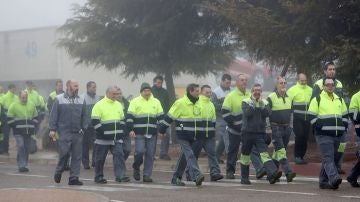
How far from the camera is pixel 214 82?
4803cm

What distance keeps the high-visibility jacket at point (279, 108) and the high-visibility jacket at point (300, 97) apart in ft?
3.26

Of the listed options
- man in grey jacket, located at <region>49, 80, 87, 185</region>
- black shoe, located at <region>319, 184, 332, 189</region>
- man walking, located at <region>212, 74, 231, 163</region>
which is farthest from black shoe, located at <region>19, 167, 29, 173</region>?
black shoe, located at <region>319, 184, 332, 189</region>

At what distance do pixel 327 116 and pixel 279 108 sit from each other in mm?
2651

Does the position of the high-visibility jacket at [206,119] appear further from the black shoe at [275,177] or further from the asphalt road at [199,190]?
the black shoe at [275,177]

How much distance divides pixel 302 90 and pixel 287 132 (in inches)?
50.6

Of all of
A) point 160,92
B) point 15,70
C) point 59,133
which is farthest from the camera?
point 15,70

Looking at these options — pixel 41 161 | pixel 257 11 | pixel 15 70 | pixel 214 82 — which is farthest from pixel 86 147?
pixel 15 70

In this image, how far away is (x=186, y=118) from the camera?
15383mm

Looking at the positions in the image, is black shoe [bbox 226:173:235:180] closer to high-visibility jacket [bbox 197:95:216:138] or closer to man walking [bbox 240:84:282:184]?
high-visibility jacket [bbox 197:95:216:138]

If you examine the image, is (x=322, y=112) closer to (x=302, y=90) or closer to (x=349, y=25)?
(x=302, y=90)

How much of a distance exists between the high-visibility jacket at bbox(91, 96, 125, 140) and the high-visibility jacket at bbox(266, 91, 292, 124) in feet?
9.25

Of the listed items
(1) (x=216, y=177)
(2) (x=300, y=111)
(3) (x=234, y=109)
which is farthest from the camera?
(2) (x=300, y=111)

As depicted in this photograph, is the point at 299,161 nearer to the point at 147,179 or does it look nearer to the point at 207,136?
the point at 207,136

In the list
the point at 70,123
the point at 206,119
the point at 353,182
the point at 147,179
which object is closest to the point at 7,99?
the point at 147,179
